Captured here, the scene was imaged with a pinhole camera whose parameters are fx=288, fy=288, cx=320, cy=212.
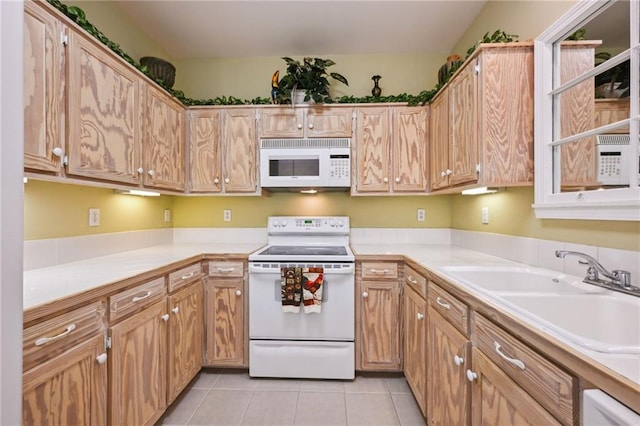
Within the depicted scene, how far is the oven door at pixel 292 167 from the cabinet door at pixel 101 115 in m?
0.93

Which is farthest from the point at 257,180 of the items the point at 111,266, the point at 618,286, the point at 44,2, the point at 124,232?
the point at 618,286

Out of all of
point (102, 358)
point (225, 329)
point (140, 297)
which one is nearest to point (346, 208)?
point (225, 329)

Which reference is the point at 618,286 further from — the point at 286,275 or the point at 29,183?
the point at 29,183

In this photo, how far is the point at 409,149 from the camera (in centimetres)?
249

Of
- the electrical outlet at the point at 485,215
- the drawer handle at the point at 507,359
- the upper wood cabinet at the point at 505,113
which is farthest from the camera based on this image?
the electrical outlet at the point at 485,215

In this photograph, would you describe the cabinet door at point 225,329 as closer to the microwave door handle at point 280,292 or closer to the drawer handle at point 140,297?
the microwave door handle at point 280,292

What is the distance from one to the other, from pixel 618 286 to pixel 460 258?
90cm

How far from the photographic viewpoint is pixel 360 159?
249 centimetres

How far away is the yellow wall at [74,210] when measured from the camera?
148 centimetres

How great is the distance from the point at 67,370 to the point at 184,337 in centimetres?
91

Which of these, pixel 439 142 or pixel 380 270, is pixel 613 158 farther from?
pixel 380 270

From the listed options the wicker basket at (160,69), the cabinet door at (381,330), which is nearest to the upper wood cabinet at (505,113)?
the cabinet door at (381,330)

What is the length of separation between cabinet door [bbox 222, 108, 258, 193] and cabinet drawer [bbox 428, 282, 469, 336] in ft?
5.45

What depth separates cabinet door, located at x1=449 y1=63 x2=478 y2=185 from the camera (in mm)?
1655
